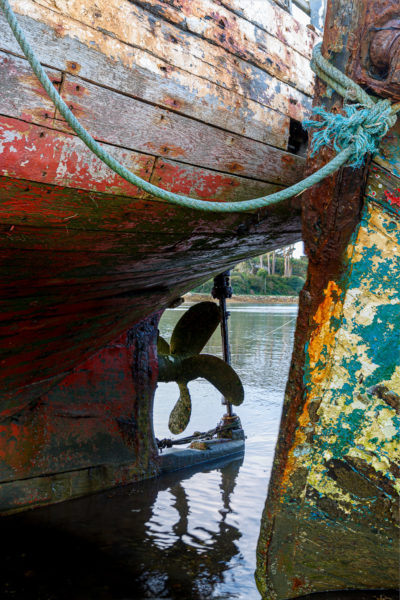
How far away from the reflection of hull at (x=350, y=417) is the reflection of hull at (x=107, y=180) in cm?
49

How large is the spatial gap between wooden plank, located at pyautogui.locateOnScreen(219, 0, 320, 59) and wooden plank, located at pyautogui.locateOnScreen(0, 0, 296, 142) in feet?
0.87

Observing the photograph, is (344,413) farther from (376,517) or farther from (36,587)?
(36,587)

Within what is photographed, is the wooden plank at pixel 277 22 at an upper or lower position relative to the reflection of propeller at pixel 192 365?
upper

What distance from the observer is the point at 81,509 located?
12.6 feet

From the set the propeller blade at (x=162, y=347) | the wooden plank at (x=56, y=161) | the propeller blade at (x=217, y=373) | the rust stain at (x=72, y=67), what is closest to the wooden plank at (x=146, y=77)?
the rust stain at (x=72, y=67)

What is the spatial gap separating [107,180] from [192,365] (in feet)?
9.56

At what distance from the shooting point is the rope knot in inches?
90.0

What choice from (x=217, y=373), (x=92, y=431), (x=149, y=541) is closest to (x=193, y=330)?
(x=217, y=373)

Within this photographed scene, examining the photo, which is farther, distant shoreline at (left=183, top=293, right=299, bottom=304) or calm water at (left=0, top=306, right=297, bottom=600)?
distant shoreline at (left=183, top=293, right=299, bottom=304)

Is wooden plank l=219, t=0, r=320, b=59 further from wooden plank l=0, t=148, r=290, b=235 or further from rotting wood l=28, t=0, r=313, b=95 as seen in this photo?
wooden plank l=0, t=148, r=290, b=235

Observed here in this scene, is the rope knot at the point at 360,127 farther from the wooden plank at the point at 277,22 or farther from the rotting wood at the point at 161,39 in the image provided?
the wooden plank at the point at 277,22

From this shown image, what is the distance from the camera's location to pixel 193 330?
523cm

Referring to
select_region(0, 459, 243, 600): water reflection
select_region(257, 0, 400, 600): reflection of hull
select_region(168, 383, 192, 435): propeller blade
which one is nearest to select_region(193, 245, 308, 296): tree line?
select_region(168, 383, 192, 435): propeller blade

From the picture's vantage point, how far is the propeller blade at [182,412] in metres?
5.05
